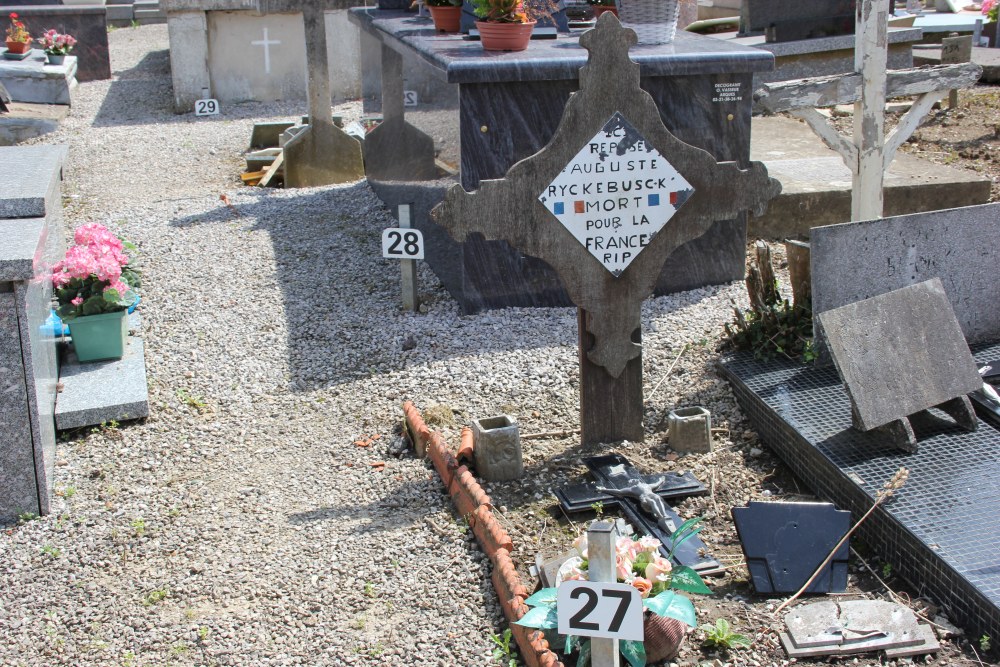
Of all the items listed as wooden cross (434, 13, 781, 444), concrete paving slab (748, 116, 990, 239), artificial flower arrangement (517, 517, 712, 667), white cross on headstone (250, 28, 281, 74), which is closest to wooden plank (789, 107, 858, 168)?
concrete paving slab (748, 116, 990, 239)

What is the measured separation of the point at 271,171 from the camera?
1002 cm

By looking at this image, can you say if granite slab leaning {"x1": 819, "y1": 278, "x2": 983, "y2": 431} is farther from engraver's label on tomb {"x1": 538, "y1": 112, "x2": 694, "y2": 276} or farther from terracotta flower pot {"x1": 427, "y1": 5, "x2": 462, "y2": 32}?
terracotta flower pot {"x1": 427, "y1": 5, "x2": 462, "y2": 32}

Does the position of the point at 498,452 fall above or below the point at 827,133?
below

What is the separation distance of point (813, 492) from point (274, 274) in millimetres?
4263

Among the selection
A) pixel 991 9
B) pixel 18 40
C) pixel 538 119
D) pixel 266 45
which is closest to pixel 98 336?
pixel 538 119

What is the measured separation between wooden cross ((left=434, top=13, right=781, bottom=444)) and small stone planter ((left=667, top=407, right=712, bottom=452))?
0.19 meters

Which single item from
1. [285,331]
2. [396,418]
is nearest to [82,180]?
[285,331]

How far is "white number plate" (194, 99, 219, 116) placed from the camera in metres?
13.3

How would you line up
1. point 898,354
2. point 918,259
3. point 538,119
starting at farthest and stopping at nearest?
point 538,119 → point 918,259 → point 898,354

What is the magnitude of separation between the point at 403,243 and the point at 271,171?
4.23 m

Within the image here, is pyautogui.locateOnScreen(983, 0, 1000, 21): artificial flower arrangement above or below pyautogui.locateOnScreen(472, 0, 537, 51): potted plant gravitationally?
below

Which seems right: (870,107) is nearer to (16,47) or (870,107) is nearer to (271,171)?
(271,171)

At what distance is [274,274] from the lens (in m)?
7.25

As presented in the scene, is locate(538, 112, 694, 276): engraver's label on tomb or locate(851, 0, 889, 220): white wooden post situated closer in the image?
locate(538, 112, 694, 276): engraver's label on tomb
